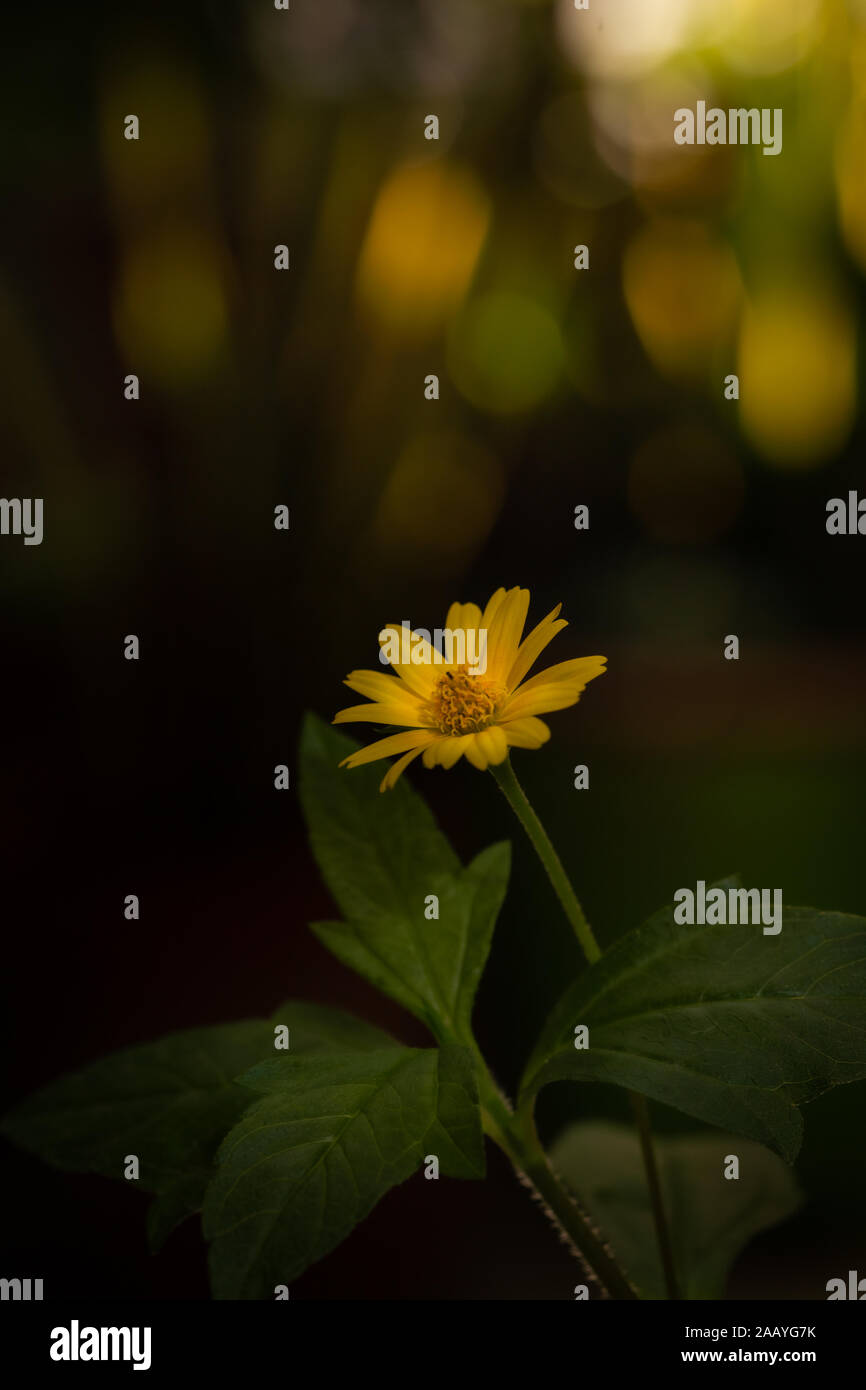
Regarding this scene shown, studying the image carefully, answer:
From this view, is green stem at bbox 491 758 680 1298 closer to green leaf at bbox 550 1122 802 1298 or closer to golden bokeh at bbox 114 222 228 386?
green leaf at bbox 550 1122 802 1298

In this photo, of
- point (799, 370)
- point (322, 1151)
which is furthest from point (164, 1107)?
point (799, 370)

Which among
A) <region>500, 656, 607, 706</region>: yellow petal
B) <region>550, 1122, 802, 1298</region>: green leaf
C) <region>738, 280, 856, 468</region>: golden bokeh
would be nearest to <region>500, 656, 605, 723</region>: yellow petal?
<region>500, 656, 607, 706</region>: yellow petal

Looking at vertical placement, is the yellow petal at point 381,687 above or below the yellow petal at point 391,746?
above

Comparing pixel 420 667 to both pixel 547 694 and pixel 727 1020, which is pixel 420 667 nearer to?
pixel 547 694

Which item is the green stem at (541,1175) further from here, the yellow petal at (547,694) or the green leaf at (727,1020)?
the yellow petal at (547,694)

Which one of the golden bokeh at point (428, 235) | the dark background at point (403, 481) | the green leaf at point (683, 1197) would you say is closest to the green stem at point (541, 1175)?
the green leaf at point (683, 1197)

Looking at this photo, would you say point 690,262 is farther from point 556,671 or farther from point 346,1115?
point 346,1115

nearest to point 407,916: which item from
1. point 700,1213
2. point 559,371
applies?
point 700,1213
